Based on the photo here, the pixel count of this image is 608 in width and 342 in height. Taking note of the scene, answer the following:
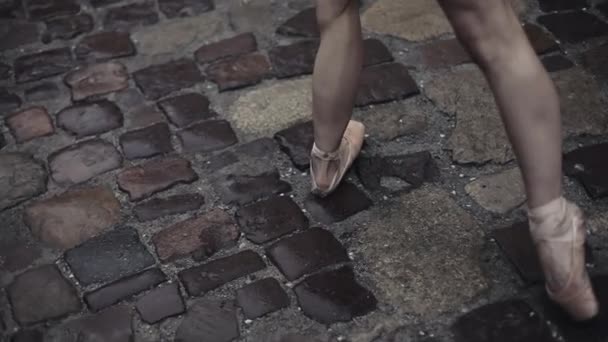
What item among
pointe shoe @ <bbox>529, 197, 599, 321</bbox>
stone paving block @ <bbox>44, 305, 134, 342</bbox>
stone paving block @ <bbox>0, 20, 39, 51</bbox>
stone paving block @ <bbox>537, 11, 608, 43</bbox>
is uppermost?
pointe shoe @ <bbox>529, 197, 599, 321</bbox>

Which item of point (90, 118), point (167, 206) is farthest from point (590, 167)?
point (90, 118)

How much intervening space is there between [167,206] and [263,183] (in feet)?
0.95

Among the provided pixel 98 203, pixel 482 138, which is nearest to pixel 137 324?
pixel 98 203

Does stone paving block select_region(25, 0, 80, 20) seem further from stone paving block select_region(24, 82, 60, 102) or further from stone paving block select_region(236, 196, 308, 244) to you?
stone paving block select_region(236, 196, 308, 244)

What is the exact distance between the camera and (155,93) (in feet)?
10.7

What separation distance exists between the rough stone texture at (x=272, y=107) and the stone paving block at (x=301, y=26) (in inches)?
11.4

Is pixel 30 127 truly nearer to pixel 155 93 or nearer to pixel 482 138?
pixel 155 93

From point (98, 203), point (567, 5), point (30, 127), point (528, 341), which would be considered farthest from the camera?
point (567, 5)

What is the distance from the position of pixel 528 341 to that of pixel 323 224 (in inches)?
26.7

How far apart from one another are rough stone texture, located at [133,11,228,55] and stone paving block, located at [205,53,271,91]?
194 millimetres

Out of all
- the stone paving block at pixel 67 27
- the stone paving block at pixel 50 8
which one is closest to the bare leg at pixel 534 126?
the stone paving block at pixel 67 27

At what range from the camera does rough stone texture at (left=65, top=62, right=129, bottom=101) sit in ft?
10.8

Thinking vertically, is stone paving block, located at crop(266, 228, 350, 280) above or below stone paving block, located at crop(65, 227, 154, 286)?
above

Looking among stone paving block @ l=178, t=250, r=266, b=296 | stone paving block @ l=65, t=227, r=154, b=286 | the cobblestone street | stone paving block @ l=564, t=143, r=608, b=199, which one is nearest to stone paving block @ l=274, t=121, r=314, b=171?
the cobblestone street
